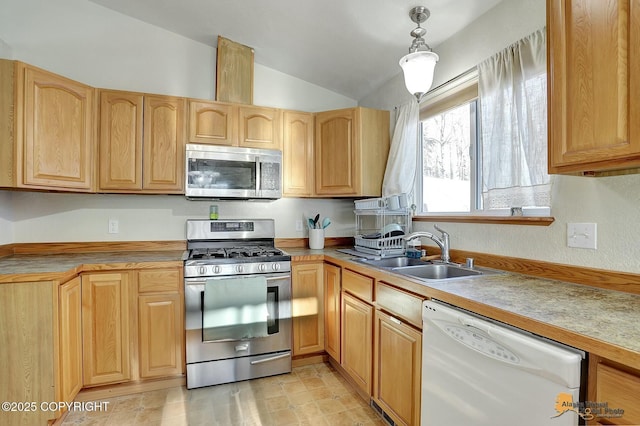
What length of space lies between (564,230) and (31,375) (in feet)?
9.58

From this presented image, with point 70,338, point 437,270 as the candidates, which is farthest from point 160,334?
point 437,270

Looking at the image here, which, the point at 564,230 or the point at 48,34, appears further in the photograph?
the point at 48,34

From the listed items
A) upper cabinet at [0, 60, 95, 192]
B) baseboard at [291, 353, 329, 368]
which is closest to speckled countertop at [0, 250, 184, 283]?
upper cabinet at [0, 60, 95, 192]

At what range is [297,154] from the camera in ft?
9.63

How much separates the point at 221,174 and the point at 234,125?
1.50 ft

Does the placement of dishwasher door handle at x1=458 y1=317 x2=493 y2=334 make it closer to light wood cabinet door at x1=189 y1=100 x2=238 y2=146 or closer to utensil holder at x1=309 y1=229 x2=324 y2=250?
utensil holder at x1=309 y1=229 x2=324 y2=250

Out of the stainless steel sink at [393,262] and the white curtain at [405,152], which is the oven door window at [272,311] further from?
the white curtain at [405,152]

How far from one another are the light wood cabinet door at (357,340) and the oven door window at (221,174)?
1237 mm

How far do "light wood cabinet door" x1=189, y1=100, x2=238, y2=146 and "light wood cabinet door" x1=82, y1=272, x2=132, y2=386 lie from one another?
3.96ft

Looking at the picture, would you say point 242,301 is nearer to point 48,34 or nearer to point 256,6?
point 256,6

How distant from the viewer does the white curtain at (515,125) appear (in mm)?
1588

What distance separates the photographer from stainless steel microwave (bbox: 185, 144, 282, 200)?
2.52m

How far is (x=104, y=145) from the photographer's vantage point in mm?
2406

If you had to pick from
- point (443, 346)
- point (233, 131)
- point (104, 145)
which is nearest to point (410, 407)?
point (443, 346)
